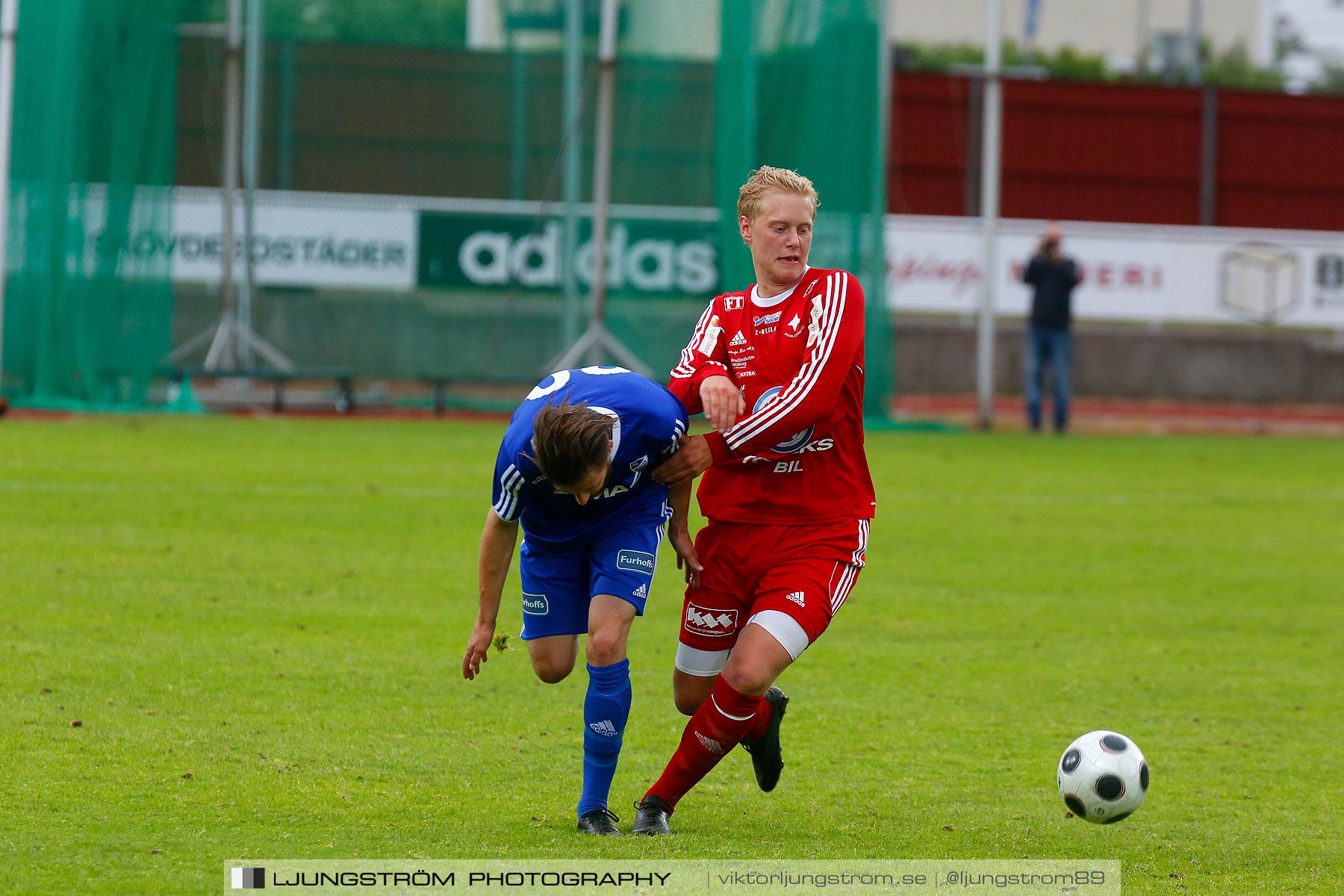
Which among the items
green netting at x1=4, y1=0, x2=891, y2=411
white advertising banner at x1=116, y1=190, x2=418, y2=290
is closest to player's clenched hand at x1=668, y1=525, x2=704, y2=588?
green netting at x1=4, y1=0, x2=891, y2=411

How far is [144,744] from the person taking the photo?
541 cm

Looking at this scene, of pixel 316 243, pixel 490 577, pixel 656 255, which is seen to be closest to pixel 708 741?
pixel 490 577

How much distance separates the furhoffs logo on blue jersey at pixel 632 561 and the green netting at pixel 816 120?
42.9 ft

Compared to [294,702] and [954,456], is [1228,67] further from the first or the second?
[294,702]

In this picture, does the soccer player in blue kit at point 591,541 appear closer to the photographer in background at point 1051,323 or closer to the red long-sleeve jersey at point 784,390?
the red long-sleeve jersey at point 784,390

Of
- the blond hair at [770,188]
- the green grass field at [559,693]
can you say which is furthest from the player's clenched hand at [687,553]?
the blond hair at [770,188]

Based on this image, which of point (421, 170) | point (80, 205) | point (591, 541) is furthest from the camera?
point (421, 170)

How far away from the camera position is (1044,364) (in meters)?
18.5

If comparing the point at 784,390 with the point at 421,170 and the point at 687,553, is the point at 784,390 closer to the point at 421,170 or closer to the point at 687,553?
the point at 687,553

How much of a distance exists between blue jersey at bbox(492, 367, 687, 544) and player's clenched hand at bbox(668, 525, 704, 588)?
0.32ft

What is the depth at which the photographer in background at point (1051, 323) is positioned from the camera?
58.5ft

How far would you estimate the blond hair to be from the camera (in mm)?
4934

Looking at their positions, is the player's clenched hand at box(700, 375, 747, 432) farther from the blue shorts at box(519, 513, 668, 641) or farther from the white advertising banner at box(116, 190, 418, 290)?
the white advertising banner at box(116, 190, 418, 290)

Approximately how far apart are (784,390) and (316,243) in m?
14.7
